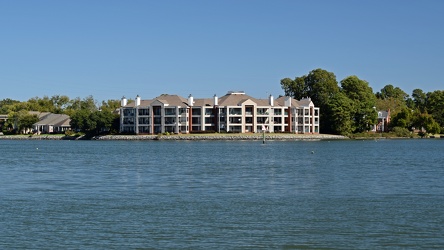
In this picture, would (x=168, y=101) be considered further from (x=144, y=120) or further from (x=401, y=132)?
(x=401, y=132)

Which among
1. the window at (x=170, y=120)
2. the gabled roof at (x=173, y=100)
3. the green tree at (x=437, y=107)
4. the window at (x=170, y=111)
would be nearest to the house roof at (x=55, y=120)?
the gabled roof at (x=173, y=100)

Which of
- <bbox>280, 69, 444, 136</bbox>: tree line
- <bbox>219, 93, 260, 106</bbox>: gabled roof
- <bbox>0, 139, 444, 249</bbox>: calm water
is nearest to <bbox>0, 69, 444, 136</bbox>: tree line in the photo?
<bbox>280, 69, 444, 136</bbox>: tree line

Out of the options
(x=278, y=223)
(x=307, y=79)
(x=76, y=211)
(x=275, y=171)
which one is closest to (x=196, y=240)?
(x=278, y=223)

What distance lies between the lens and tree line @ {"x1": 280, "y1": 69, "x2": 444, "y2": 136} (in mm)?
117375

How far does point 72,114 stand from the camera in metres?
138

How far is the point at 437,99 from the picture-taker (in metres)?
146

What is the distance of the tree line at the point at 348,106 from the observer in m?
117

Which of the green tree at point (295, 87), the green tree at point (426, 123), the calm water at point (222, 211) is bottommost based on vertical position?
the calm water at point (222, 211)

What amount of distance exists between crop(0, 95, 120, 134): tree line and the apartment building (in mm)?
3627

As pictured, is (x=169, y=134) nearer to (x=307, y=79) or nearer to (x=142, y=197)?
(x=307, y=79)

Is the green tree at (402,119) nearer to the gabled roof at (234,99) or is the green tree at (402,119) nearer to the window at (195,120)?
the gabled roof at (234,99)

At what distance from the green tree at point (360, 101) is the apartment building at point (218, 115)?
24.3ft

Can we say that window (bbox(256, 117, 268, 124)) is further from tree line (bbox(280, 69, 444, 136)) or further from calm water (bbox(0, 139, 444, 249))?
calm water (bbox(0, 139, 444, 249))

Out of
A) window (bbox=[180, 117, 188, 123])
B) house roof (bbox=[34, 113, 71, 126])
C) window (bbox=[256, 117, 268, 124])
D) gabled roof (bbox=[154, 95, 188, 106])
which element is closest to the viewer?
window (bbox=[180, 117, 188, 123])
